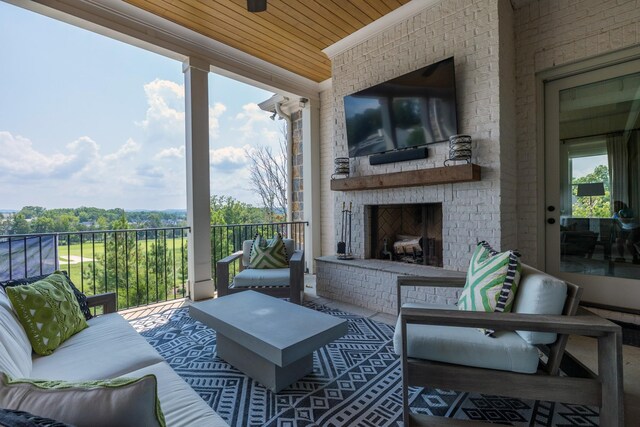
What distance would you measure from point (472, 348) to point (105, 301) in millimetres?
2222

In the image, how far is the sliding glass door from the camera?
2744 millimetres

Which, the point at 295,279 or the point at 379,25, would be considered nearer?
the point at 295,279

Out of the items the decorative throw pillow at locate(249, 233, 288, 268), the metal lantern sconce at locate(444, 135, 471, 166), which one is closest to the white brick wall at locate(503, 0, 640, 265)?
the metal lantern sconce at locate(444, 135, 471, 166)

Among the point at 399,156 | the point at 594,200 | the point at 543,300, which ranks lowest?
the point at 543,300

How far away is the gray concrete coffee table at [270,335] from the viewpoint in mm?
1620

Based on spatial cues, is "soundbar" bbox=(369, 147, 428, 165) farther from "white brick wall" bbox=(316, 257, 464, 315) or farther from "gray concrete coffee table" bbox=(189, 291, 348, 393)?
"gray concrete coffee table" bbox=(189, 291, 348, 393)

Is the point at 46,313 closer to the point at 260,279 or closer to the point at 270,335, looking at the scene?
the point at 270,335

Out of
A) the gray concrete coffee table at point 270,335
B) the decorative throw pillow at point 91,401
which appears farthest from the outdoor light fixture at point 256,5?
the decorative throw pillow at point 91,401

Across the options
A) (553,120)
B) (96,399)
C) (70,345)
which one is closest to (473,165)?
(553,120)

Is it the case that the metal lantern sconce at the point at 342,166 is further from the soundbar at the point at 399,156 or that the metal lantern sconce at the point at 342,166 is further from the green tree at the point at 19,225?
the green tree at the point at 19,225

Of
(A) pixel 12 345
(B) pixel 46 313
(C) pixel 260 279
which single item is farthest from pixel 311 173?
(A) pixel 12 345

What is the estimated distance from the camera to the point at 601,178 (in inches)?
114

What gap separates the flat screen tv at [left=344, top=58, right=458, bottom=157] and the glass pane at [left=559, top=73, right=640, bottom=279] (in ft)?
4.05

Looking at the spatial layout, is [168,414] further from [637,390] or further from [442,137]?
[442,137]
